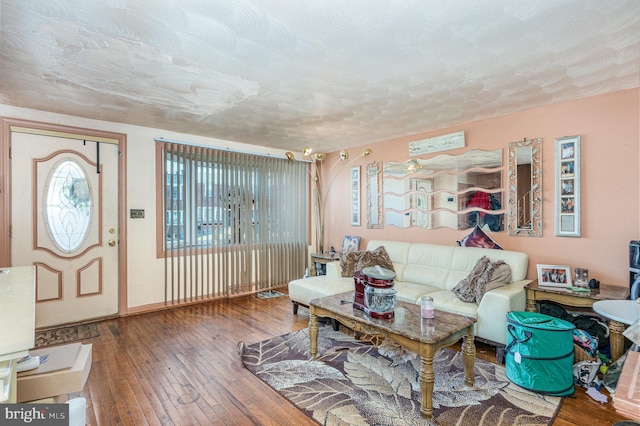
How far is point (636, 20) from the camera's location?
1772 mm

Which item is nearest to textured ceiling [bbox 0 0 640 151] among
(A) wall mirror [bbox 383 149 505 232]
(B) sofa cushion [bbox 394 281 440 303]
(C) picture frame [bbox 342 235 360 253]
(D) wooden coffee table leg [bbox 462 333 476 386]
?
(A) wall mirror [bbox 383 149 505 232]

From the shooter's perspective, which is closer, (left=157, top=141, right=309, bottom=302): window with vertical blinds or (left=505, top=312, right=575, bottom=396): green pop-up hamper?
(left=505, top=312, right=575, bottom=396): green pop-up hamper

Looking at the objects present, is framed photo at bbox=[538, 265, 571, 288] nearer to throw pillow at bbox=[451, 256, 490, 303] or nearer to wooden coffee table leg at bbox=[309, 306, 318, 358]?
throw pillow at bbox=[451, 256, 490, 303]

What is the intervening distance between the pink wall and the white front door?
4.69m

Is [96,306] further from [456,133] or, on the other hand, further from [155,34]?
[456,133]

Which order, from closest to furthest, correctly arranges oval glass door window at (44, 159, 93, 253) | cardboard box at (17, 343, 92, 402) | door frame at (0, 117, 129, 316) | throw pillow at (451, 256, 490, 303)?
cardboard box at (17, 343, 92, 402)
throw pillow at (451, 256, 490, 303)
door frame at (0, 117, 129, 316)
oval glass door window at (44, 159, 93, 253)

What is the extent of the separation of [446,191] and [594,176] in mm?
1430

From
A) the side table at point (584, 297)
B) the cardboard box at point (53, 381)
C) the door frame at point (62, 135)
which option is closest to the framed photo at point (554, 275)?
the side table at point (584, 297)

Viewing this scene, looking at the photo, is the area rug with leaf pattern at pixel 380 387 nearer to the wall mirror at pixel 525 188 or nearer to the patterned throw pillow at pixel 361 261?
the patterned throw pillow at pixel 361 261

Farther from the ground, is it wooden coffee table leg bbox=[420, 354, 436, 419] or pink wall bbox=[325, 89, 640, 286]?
pink wall bbox=[325, 89, 640, 286]

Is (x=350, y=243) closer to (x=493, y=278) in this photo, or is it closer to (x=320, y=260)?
(x=320, y=260)

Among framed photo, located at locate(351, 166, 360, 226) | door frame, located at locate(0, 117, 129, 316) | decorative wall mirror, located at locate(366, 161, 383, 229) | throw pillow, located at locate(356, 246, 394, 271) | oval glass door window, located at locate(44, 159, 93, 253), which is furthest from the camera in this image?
framed photo, located at locate(351, 166, 360, 226)

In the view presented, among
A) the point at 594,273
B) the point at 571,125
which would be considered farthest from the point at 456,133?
the point at 594,273

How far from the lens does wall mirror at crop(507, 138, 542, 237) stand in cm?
322
